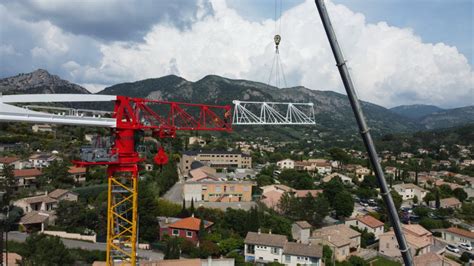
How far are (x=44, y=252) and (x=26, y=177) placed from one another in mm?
19989

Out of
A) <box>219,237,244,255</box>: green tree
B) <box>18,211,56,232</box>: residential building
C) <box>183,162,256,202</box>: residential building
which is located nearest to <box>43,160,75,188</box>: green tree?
<box>18,211,56,232</box>: residential building

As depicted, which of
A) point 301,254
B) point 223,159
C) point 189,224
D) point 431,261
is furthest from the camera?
point 223,159

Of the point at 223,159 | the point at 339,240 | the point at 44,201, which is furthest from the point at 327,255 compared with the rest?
the point at 223,159

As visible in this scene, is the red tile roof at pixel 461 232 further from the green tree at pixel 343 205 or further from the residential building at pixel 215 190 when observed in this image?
the residential building at pixel 215 190

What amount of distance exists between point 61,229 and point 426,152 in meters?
77.6

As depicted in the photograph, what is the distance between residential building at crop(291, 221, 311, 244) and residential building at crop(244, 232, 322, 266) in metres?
3.25

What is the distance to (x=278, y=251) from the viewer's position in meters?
20.2

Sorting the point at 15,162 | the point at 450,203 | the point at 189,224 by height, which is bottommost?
the point at 450,203

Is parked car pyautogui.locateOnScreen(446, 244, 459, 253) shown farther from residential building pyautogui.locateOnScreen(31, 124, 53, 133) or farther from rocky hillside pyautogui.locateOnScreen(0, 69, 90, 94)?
rocky hillside pyautogui.locateOnScreen(0, 69, 90, 94)

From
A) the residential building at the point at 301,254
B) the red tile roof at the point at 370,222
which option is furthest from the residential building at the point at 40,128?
the residential building at the point at 301,254

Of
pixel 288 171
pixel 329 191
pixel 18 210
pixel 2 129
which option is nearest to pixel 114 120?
pixel 18 210

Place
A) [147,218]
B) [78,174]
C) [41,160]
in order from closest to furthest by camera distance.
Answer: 1. [147,218]
2. [78,174]
3. [41,160]

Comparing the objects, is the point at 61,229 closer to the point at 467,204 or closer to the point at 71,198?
the point at 71,198

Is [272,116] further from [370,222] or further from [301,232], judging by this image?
[370,222]
